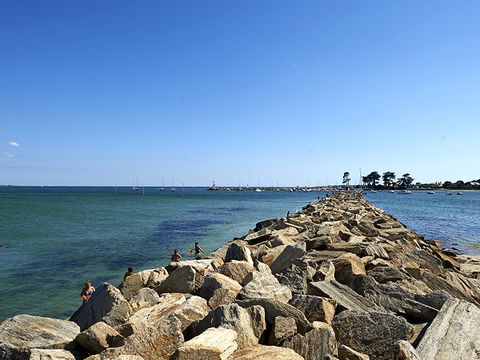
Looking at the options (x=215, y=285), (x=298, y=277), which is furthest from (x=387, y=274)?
(x=215, y=285)

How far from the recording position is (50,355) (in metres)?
3.86

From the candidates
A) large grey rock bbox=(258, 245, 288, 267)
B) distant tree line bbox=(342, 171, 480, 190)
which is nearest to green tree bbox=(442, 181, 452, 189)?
distant tree line bbox=(342, 171, 480, 190)

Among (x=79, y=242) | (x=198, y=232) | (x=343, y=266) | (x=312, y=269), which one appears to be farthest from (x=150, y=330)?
(x=198, y=232)

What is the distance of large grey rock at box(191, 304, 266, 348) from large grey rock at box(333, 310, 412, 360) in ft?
3.00

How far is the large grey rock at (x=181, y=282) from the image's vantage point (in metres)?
6.36

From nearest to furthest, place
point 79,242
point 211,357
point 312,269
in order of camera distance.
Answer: point 211,357 → point 312,269 → point 79,242

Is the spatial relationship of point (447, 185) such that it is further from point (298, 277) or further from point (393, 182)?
point (298, 277)

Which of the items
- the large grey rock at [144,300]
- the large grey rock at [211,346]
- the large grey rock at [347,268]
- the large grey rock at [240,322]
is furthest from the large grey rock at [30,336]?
the large grey rock at [347,268]

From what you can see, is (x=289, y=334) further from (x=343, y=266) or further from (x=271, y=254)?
(x=271, y=254)

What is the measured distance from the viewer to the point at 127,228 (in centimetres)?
3052

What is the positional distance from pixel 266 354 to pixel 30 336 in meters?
2.85

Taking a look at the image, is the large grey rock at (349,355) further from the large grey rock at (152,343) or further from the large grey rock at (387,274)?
the large grey rock at (387,274)

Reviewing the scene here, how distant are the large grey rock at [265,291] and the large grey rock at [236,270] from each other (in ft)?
2.85

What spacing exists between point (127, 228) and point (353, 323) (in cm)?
2819
